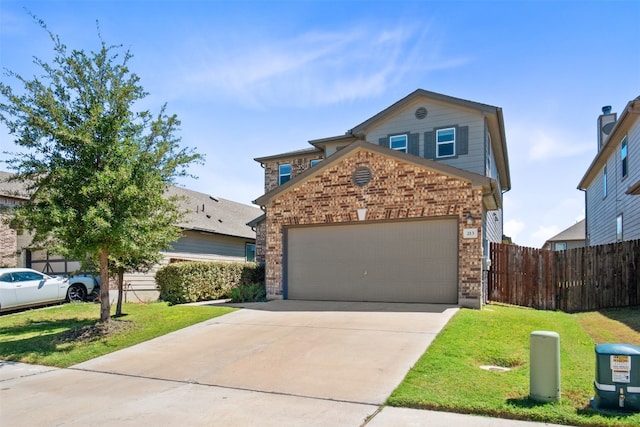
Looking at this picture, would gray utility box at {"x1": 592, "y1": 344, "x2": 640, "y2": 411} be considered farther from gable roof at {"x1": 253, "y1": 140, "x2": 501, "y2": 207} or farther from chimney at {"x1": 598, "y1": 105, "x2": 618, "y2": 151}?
chimney at {"x1": 598, "y1": 105, "x2": 618, "y2": 151}

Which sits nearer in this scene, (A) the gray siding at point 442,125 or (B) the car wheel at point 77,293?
(A) the gray siding at point 442,125

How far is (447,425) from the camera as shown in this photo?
16.4 ft

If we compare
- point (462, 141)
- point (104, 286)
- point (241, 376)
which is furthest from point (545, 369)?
point (462, 141)

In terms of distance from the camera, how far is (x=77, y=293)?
1766cm

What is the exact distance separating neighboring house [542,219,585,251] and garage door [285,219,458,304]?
1237 inches

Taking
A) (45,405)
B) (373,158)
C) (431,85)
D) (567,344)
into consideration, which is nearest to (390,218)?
(373,158)

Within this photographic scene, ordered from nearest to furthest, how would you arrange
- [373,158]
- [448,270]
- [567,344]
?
[567,344] → [448,270] → [373,158]

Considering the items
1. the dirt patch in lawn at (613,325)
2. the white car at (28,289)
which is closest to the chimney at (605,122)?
the dirt patch in lawn at (613,325)

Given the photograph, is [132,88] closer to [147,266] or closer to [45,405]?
[147,266]

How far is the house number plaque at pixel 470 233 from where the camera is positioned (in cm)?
1203

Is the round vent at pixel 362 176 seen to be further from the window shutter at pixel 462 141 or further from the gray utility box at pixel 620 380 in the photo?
the gray utility box at pixel 620 380

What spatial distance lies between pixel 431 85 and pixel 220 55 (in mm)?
9161

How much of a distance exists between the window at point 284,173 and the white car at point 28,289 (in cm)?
985

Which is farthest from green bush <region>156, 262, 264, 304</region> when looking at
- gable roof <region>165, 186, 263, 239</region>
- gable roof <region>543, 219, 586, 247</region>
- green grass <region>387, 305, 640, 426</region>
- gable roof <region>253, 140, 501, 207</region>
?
gable roof <region>543, 219, 586, 247</region>
